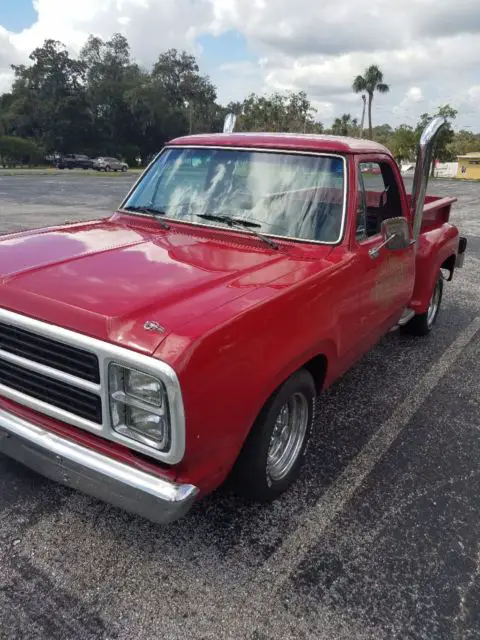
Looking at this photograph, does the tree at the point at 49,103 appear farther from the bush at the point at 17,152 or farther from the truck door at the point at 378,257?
the truck door at the point at 378,257

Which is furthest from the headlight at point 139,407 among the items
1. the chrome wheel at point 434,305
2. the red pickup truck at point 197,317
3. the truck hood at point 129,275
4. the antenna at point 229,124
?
the chrome wheel at point 434,305

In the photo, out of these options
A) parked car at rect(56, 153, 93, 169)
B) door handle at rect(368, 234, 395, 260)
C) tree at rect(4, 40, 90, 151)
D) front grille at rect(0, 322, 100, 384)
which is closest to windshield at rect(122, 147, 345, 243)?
door handle at rect(368, 234, 395, 260)

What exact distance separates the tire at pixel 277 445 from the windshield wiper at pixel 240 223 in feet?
2.67

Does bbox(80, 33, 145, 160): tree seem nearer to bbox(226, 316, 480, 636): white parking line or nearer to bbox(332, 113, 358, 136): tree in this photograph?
bbox(332, 113, 358, 136): tree

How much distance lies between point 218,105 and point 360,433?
3013 inches

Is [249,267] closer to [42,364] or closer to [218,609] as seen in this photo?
[42,364]

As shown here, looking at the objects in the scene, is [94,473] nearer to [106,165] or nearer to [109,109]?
[106,165]

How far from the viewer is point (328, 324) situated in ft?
9.72

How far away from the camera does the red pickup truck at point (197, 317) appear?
2.12 metres

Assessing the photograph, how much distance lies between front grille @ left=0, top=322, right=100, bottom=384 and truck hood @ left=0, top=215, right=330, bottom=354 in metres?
0.09

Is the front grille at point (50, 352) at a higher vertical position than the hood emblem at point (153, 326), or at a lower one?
lower

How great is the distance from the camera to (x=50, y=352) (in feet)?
7.45

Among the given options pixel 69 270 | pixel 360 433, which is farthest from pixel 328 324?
pixel 69 270

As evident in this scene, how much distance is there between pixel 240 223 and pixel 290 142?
2.23 ft
